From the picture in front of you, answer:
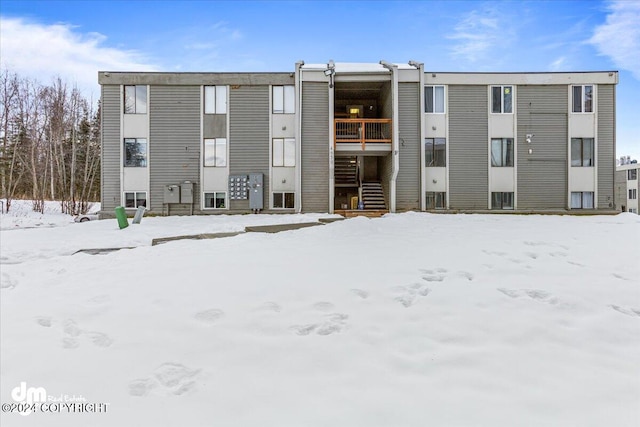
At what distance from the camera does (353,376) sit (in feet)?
7.89

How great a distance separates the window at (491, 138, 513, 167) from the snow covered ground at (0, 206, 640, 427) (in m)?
11.1

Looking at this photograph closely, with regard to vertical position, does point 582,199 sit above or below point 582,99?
below

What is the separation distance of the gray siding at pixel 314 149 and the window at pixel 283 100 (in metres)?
0.66

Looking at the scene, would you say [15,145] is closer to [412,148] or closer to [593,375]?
[412,148]

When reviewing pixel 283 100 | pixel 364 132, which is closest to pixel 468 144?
pixel 364 132

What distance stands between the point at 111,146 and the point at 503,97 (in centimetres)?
1887

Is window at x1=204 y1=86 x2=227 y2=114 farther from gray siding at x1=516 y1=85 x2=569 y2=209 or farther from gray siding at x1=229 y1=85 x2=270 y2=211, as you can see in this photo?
gray siding at x1=516 y1=85 x2=569 y2=209

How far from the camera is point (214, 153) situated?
15641 mm

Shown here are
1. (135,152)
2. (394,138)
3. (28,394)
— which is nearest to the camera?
(28,394)

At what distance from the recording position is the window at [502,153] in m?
15.8

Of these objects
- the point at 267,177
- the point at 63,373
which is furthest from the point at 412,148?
the point at 63,373

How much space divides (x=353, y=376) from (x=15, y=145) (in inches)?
1265

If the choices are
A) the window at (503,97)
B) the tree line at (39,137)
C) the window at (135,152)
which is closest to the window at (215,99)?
the window at (135,152)

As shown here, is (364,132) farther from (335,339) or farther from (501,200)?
(335,339)
